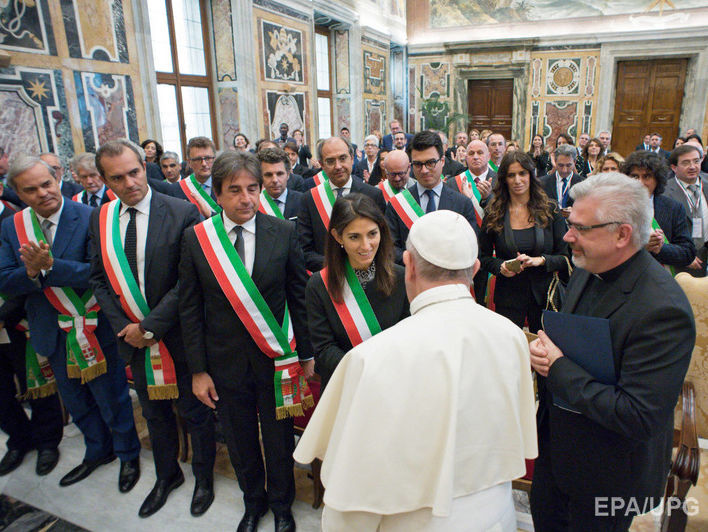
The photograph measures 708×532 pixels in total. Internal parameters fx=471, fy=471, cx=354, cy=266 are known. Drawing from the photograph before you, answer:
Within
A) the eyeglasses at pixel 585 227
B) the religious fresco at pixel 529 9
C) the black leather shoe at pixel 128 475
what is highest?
the religious fresco at pixel 529 9

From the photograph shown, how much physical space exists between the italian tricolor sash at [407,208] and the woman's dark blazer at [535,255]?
0.46 m

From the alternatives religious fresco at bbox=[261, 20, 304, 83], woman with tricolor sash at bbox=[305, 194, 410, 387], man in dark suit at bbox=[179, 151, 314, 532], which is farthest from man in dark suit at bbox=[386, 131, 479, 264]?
religious fresco at bbox=[261, 20, 304, 83]

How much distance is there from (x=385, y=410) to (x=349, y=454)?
12 cm

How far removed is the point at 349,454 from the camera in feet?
3.23

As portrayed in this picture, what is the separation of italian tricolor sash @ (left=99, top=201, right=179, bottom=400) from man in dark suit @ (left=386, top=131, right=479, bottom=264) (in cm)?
137

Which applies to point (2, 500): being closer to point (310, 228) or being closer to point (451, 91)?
point (310, 228)

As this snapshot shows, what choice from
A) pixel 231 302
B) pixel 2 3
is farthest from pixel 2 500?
pixel 2 3

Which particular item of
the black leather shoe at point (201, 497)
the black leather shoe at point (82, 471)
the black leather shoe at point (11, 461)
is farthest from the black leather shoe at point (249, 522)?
the black leather shoe at point (11, 461)

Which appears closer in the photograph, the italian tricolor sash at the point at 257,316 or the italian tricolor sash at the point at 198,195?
the italian tricolor sash at the point at 257,316

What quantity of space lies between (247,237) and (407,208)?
3.58 feet

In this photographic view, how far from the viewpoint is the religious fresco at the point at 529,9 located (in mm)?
10523

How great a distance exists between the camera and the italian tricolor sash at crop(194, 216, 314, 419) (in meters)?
1.85

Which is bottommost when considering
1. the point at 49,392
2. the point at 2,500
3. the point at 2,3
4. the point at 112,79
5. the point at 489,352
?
the point at 2,500

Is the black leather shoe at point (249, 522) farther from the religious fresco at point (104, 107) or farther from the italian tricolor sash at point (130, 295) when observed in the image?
the religious fresco at point (104, 107)
